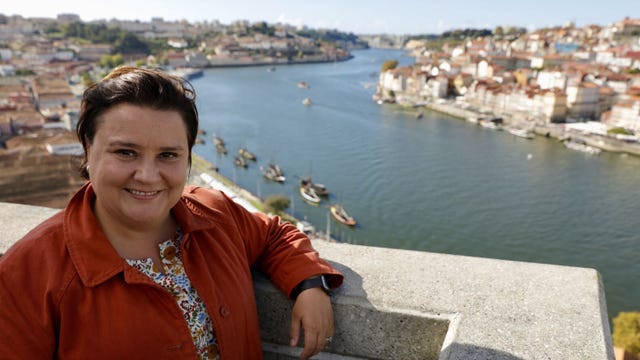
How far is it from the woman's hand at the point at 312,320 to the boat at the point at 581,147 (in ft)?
37.8

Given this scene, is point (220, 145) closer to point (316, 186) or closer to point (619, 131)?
point (316, 186)

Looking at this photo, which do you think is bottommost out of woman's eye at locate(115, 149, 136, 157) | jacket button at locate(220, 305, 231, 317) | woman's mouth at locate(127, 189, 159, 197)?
jacket button at locate(220, 305, 231, 317)

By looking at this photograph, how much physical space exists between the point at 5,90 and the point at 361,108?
1160 centimetres

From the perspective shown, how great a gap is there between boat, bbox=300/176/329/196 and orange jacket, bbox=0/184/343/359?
24.4 ft

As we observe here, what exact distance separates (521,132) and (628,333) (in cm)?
968

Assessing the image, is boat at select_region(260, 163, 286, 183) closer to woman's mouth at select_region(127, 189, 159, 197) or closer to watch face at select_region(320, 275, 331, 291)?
watch face at select_region(320, 275, 331, 291)

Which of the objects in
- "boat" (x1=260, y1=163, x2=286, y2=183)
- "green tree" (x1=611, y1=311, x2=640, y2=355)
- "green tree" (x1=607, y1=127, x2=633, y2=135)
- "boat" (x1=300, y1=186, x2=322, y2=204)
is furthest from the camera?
"green tree" (x1=607, y1=127, x2=633, y2=135)

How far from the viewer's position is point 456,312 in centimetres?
53

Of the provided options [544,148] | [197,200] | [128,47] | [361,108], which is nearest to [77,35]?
[128,47]

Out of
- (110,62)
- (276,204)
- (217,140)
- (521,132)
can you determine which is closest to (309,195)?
(276,204)

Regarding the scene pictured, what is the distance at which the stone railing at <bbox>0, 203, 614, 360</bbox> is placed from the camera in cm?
48

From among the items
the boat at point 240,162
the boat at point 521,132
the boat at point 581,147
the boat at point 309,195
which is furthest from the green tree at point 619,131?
the boat at point 240,162

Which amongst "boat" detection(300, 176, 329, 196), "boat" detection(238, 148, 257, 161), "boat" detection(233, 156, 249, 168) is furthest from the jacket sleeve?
"boat" detection(238, 148, 257, 161)

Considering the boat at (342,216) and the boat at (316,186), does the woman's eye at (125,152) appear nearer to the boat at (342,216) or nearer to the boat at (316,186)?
the boat at (342,216)
